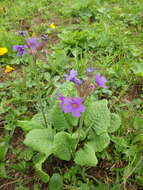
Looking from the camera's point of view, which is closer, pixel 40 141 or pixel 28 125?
pixel 40 141

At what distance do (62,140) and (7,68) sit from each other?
1.32m

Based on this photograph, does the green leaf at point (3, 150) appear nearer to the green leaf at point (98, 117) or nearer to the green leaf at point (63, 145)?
the green leaf at point (63, 145)

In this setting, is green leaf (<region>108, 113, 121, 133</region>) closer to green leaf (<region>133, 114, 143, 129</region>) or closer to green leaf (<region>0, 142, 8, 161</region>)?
green leaf (<region>133, 114, 143, 129</region>)

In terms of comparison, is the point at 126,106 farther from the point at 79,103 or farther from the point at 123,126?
the point at 79,103

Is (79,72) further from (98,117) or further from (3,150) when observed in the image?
(3,150)

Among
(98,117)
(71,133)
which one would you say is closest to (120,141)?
(98,117)

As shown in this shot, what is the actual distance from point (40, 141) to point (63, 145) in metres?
0.16

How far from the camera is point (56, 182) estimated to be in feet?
5.12

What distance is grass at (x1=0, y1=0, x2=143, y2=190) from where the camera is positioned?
1.66m

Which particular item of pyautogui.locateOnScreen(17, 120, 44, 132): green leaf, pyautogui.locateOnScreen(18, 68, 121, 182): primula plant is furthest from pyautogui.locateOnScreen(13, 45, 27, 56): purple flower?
pyautogui.locateOnScreen(17, 120, 44, 132): green leaf

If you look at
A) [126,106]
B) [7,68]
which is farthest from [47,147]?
[7,68]

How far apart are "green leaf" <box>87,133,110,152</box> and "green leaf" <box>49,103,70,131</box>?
8.2 inches

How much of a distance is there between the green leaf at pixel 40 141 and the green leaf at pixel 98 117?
0.31m

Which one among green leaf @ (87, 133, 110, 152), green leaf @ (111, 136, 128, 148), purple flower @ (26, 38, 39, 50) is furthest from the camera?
green leaf @ (111, 136, 128, 148)
